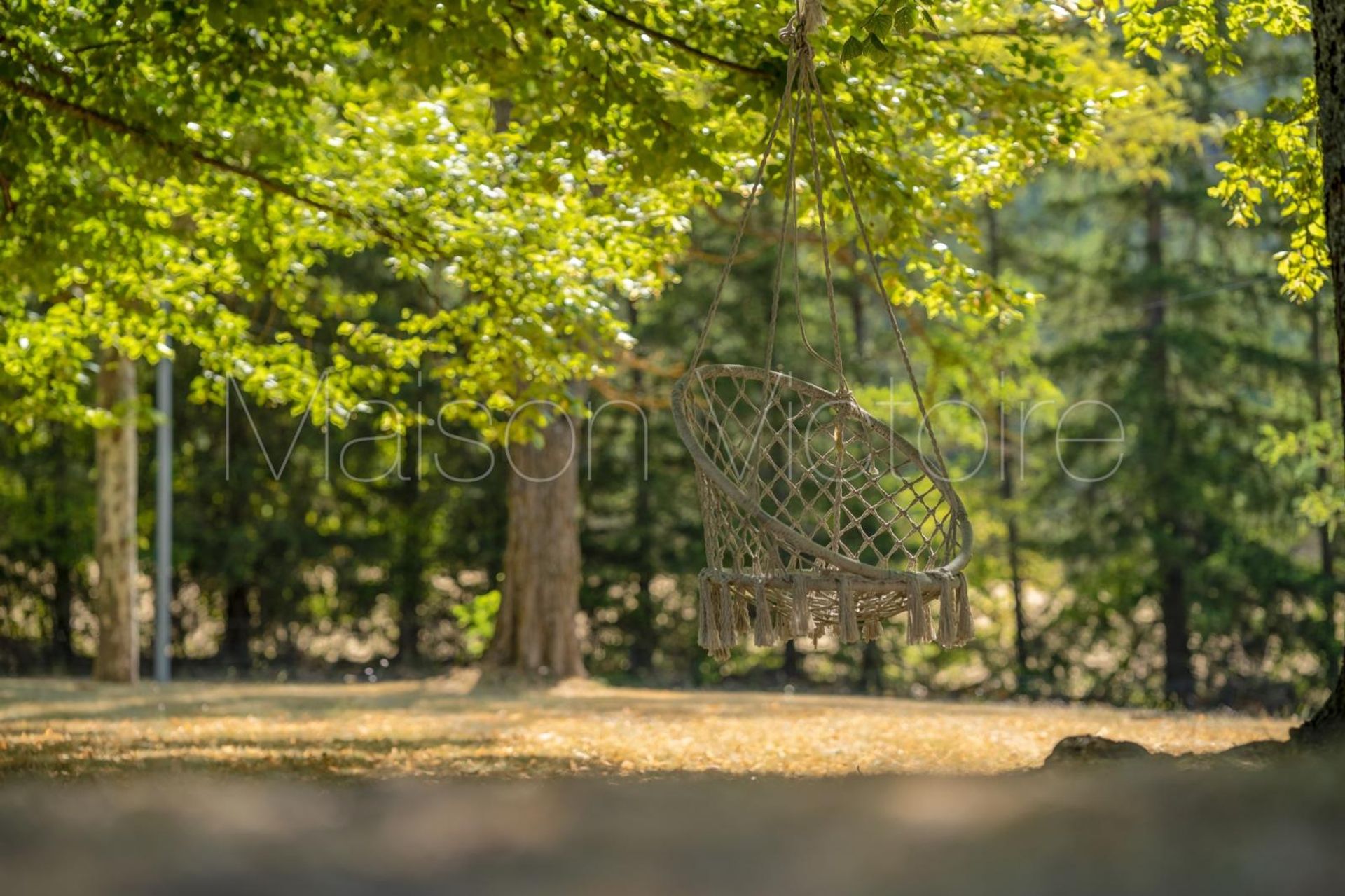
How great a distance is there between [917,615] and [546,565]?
7737 millimetres

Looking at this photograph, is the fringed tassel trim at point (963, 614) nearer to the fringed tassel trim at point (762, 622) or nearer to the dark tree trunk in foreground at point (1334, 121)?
the fringed tassel trim at point (762, 622)

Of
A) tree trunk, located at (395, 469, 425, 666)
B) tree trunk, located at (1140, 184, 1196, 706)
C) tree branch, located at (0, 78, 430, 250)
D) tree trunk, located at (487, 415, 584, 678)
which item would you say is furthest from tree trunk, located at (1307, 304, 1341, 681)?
tree branch, located at (0, 78, 430, 250)

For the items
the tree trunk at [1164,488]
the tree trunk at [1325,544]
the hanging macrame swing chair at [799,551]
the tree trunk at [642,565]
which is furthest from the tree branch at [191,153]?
the tree trunk at [1325,544]

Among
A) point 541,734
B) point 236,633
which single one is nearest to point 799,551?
point 541,734

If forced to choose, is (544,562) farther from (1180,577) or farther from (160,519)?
(1180,577)

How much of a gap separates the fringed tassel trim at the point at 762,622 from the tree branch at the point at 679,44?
2.52 metres

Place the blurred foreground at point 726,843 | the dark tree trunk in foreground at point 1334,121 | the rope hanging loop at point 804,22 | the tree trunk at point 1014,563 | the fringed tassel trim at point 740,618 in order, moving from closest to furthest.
→ the blurred foreground at point 726,843 < the dark tree trunk in foreground at point 1334,121 < the fringed tassel trim at point 740,618 < the rope hanging loop at point 804,22 < the tree trunk at point 1014,563

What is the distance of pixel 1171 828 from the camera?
7.59 ft

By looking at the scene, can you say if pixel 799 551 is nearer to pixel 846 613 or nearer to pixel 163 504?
pixel 846 613

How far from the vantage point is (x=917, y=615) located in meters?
4.36

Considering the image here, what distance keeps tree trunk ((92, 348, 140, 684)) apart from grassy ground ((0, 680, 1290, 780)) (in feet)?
2.99

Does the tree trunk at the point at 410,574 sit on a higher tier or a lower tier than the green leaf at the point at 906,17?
lower

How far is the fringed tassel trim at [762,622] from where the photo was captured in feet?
14.1

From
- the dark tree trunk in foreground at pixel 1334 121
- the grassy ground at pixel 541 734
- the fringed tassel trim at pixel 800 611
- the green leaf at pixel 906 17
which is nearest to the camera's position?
the fringed tassel trim at pixel 800 611
